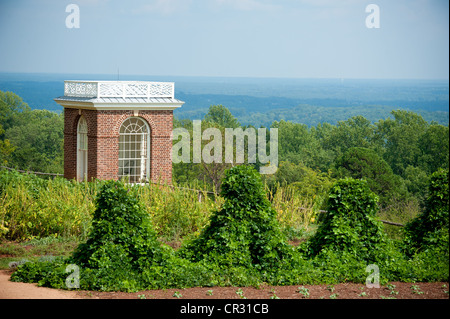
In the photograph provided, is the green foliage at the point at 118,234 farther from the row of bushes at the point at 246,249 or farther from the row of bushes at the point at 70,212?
the row of bushes at the point at 70,212

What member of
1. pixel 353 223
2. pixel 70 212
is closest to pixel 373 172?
pixel 70 212

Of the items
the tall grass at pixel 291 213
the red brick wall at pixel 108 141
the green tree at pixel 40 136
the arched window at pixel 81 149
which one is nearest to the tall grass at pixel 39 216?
the tall grass at pixel 291 213

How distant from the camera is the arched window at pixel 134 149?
68.5 feet

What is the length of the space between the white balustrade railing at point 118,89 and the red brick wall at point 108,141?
649 mm

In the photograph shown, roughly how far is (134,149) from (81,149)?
6.23 ft

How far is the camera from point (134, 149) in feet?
69.8

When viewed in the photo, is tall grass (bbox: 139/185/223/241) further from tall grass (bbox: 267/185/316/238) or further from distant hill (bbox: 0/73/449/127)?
distant hill (bbox: 0/73/449/127)

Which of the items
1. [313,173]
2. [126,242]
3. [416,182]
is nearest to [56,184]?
[126,242]

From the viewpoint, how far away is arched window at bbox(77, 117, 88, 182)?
20906mm

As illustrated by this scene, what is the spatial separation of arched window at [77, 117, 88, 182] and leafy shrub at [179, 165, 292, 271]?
13030 millimetres

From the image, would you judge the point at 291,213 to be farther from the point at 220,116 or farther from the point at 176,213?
the point at 220,116

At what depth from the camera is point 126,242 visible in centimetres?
805

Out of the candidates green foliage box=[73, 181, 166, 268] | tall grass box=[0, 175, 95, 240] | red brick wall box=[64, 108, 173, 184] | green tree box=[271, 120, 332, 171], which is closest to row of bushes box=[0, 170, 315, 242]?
tall grass box=[0, 175, 95, 240]
